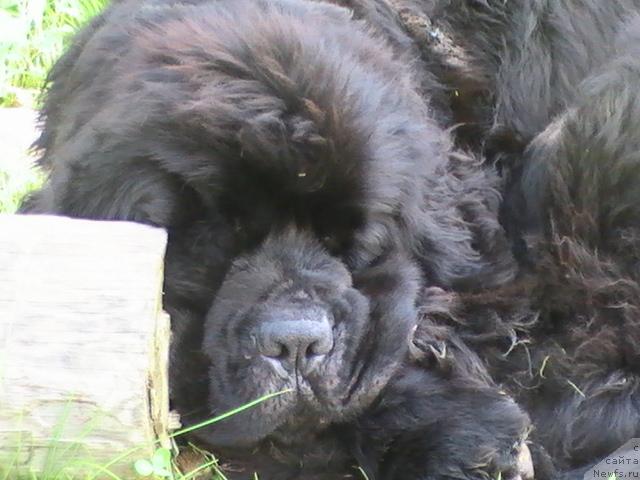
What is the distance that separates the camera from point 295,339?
90.9 inches

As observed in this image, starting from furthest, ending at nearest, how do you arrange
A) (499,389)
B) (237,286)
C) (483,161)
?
(483,161), (499,389), (237,286)

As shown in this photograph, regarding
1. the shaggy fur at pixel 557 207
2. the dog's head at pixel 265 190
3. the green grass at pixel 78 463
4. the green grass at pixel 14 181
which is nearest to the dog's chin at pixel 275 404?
the dog's head at pixel 265 190

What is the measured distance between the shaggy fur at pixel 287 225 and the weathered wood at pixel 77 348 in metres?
0.30

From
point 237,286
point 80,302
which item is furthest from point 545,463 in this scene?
point 80,302

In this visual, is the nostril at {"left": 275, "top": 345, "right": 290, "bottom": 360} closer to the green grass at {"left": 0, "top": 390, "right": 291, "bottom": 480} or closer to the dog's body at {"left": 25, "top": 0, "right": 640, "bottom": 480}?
the dog's body at {"left": 25, "top": 0, "right": 640, "bottom": 480}

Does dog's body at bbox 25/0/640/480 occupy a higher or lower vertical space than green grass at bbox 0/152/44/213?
higher

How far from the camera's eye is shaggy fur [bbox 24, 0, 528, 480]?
2367 millimetres

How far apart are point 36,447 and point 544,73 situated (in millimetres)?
2075

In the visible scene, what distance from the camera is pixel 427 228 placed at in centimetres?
272

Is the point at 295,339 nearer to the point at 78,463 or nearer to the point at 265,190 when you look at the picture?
the point at 265,190

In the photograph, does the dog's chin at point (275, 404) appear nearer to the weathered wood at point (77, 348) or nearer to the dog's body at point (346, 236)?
the dog's body at point (346, 236)

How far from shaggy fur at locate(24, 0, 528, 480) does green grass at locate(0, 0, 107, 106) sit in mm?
2391

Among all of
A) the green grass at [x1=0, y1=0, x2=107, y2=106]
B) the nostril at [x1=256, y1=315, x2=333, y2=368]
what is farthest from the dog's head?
the green grass at [x1=0, y1=0, x2=107, y2=106]

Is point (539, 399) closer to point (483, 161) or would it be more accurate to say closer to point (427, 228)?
point (427, 228)
